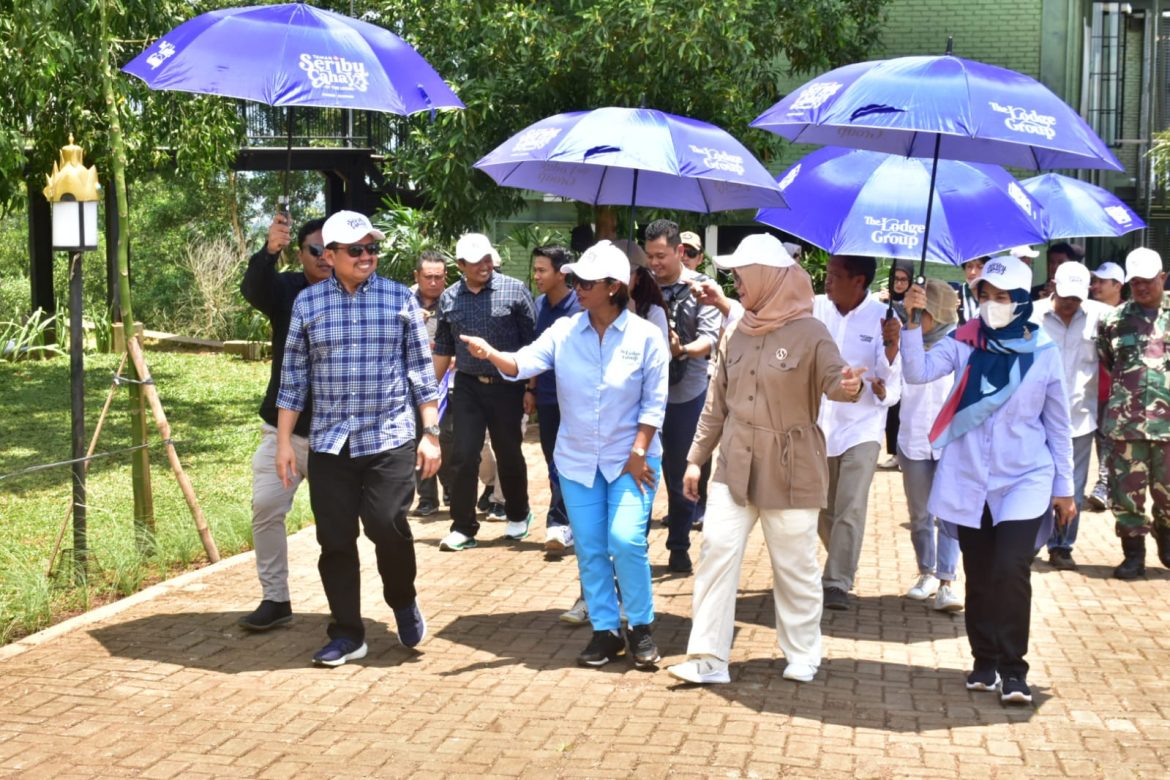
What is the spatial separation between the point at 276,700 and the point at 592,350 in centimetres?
214

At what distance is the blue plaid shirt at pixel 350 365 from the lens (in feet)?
22.8

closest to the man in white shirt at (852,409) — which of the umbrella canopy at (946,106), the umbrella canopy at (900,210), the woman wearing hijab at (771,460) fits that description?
the umbrella canopy at (900,210)

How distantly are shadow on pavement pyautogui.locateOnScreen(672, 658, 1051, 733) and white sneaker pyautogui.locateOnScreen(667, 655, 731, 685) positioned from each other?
0.04 meters

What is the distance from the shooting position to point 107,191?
20781mm

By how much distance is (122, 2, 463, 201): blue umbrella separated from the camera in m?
7.45

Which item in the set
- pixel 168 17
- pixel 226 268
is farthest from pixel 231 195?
pixel 168 17

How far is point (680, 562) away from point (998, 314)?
312 cm

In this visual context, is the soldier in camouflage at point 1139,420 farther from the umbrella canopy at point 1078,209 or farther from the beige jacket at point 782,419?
the beige jacket at point 782,419

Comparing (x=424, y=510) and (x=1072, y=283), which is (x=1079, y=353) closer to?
(x=1072, y=283)

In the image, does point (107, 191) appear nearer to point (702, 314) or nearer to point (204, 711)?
point (702, 314)

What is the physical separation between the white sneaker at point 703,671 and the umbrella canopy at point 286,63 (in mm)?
3012

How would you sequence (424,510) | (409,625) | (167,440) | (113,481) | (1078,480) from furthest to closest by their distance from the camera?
(113,481), (424,510), (1078,480), (167,440), (409,625)

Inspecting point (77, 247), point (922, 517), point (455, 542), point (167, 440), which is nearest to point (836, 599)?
point (922, 517)

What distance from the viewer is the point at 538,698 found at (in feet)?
21.8
